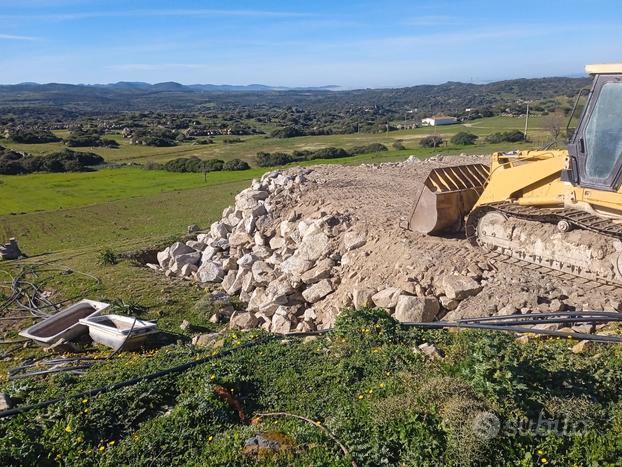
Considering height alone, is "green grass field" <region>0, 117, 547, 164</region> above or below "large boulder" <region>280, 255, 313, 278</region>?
below

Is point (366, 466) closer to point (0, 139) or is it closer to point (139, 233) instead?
point (139, 233)

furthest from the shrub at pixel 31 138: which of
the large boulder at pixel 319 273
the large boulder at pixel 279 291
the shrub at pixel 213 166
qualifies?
the large boulder at pixel 319 273

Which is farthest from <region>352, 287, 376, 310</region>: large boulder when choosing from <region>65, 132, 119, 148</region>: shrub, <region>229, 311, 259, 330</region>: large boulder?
<region>65, 132, 119, 148</region>: shrub

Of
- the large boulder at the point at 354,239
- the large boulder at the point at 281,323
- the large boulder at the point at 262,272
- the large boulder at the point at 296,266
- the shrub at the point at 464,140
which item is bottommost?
the large boulder at the point at 281,323

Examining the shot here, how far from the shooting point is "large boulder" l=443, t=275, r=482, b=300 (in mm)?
8867

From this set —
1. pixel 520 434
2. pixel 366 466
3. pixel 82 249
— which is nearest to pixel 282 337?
pixel 366 466

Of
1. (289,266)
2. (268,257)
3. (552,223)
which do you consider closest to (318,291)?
(289,266)

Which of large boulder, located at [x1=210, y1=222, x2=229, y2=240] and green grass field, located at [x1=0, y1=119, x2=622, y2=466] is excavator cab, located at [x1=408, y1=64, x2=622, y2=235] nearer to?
green grass field, located at [x1=0, y1=119, x2=622, y2=466]

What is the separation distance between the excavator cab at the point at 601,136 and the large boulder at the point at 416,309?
3123 millimetres

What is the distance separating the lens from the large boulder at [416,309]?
8.60 m

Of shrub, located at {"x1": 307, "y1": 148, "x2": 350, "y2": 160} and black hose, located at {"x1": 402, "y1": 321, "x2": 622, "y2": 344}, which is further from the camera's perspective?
shrub, located at {"x1": 307, "y1": 148, "x2": 350, "y2": 160}

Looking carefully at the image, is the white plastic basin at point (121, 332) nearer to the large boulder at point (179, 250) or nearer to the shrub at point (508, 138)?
the large boulder at point (179, 250)

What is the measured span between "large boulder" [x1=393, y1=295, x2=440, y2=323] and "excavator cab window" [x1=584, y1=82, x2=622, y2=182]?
10.6 ft

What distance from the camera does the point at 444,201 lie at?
11039mm
